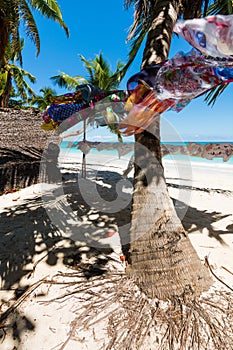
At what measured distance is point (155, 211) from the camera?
6.83 ft

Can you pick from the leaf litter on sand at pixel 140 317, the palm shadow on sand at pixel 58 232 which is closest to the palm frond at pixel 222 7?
the palm shadow on sand at pixel 58 232

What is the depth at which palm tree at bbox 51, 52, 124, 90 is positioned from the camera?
41.8ft

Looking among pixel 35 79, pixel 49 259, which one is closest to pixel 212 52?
pixel 49 259

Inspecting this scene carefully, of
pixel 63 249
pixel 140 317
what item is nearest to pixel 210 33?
pixel 140 317

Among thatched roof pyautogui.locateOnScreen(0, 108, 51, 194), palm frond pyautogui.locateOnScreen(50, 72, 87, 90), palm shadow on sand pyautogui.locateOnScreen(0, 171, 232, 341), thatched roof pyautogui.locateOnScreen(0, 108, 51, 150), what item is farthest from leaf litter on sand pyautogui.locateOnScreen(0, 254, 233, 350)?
palm frond pyautogui.locateOnScreen(50, 72, 87, 90)

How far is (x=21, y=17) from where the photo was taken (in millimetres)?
7613

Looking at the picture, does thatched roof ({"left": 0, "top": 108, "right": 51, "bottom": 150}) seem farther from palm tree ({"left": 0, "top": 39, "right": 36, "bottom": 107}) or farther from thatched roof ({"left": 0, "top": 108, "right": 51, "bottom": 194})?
palm tree ({"left": 0, "top": 39, "right": 36, "bottom": 107})

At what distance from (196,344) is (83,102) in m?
3.36

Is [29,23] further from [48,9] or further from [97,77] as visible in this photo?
[97,77]

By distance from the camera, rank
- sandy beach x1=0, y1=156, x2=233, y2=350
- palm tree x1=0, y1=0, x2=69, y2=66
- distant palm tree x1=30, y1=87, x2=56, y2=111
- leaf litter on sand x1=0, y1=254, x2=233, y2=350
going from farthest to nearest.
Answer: distant palm tree x1=30, y1=87, x2=56, y2=111 < palm tree x1=0, y1=0, x2=69, y2=66 < sandy beach x1=0, y1=156, x2=233, y2=350 < leaf litter on sand x1=0, y1=254, x2=233, y2=350

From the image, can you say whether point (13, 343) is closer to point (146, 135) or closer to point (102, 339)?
point (102, 339)

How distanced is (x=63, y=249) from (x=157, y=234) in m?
1.38

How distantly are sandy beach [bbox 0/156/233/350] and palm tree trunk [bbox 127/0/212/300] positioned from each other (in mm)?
420

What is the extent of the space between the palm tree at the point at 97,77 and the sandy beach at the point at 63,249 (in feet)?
32.9
